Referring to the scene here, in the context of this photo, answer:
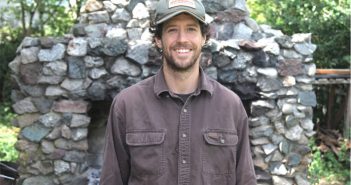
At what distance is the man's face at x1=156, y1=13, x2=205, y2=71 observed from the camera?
2049 mm

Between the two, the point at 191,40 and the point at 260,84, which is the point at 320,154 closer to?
the point at 260,84

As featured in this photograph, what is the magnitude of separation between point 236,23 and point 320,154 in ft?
8.27

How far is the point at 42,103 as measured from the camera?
4.78m

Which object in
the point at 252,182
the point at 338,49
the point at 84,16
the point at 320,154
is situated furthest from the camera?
the point at 338,49

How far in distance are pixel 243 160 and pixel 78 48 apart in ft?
9.45

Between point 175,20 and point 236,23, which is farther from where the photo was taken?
point 236,23

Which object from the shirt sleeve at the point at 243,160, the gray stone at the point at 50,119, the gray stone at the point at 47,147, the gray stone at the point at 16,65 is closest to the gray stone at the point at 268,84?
the gray stone at the point at 50,119

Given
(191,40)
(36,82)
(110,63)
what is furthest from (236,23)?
(191,40)

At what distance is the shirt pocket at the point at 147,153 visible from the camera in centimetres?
199

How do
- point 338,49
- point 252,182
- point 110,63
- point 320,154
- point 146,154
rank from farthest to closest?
point 338,49 → point 320,154 → point 110,63 → point 252,182 → point 146,154

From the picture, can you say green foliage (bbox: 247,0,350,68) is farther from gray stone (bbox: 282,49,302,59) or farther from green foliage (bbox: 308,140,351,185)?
gray stone (bbox: 282,49,302,59)

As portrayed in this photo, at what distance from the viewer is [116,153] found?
6.82ft

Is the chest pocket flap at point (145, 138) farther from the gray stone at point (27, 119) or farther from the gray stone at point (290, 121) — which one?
the gray stone at point (290, 121)

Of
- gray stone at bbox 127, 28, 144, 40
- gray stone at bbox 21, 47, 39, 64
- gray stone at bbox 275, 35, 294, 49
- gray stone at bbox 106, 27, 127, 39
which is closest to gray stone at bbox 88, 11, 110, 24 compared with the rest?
gray stone at bbox 106, 27, 127, 39
